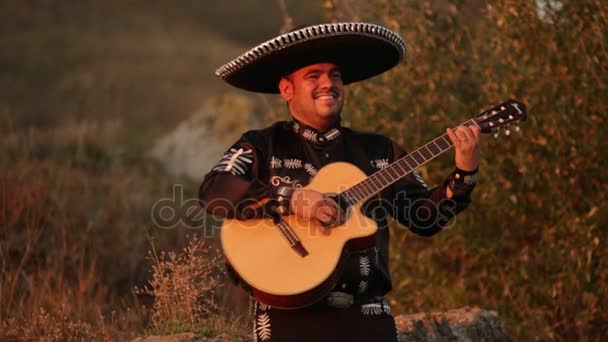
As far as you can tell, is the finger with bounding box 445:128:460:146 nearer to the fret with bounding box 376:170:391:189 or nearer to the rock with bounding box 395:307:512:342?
the fret with bounding box 376:170:391:189

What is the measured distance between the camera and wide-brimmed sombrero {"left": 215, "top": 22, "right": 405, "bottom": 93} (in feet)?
13.5

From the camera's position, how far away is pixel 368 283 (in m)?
4.04

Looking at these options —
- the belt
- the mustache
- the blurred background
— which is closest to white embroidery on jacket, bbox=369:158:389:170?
the mustache

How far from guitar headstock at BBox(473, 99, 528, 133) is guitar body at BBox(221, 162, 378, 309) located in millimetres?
520

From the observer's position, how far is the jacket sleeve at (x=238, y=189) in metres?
4.00

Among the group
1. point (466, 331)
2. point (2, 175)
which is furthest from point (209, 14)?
point (466, 331)

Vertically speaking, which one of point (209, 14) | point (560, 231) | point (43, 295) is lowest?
point (43, 295)

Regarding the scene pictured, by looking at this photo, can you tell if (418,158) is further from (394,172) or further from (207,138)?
(207,138)

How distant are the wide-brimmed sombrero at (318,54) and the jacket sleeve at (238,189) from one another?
364 millimetres

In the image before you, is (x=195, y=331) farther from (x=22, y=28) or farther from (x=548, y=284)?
(x=22, y=28)

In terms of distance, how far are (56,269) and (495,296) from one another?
3141mm

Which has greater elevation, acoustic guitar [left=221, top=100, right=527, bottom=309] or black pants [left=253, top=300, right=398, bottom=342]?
acoustic guitar [left=221, top=100, right=527, bottom=309]

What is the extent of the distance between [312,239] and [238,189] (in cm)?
34

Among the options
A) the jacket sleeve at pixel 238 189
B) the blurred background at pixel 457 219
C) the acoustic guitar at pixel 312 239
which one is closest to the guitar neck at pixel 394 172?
the acoustic guitar at pixel 312 239
